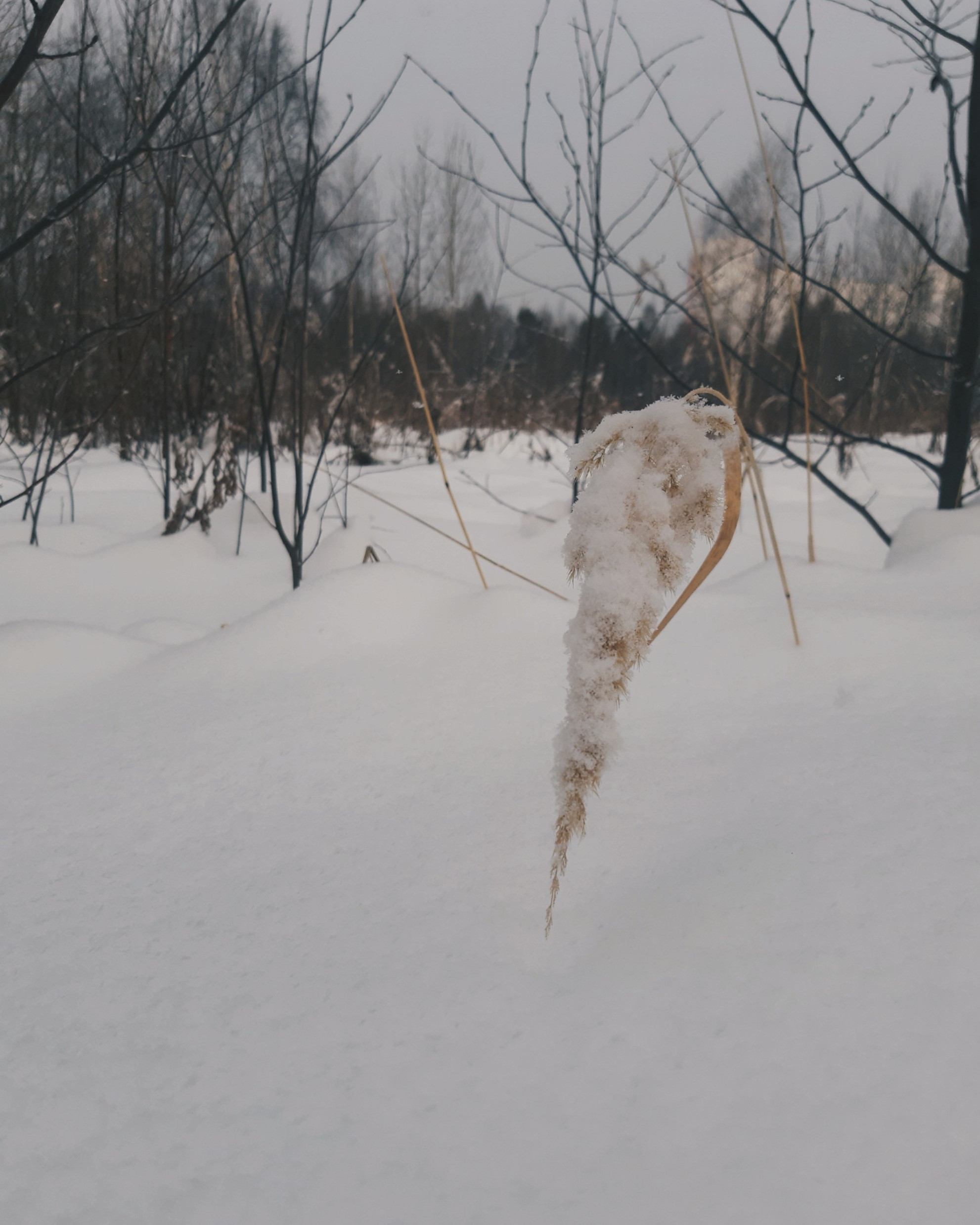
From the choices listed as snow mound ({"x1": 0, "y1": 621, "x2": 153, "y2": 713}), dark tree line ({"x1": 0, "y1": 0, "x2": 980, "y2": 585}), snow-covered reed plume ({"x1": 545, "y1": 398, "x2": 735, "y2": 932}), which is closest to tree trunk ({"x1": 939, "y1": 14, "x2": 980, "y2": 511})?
dark tree line ({"x1": 0, "y1": 0, "x2": 980, "y2": 585})

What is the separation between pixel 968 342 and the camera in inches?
61.7

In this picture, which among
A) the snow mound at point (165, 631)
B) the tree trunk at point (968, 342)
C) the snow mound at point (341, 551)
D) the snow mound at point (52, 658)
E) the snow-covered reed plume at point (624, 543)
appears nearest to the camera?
the snow-covered reed plume at point (624, 543)

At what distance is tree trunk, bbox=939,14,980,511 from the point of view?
1461 mm

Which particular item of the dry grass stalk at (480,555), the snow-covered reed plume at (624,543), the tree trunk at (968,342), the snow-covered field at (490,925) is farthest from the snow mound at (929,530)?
the snow-covered reed plume at (624,543)

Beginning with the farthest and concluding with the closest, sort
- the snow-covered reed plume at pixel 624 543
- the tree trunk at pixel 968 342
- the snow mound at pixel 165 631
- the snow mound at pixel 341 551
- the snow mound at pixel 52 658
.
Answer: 1. the snow mound at pixel 341 551
2. the snow mound at pixel 165 631
3. the tree trunk at pixel 968 342
4. the snow mound at pixel 52 658
5. the snow-covered reed plume at pixel 624 543

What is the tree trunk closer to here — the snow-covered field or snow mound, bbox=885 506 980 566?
snow mound, bbox=885 506 980 566

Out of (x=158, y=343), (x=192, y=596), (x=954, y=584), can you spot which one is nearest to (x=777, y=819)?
(x=954, y=584)

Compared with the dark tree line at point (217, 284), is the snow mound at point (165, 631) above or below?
below

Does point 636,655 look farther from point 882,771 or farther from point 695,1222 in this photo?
point 882,771

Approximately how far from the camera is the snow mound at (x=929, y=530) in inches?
57.6

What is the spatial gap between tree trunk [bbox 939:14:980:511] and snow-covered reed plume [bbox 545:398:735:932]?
54.5 inches

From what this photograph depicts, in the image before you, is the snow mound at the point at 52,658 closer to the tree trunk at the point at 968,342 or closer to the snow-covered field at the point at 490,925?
the snow-covered field at the point at 490,925

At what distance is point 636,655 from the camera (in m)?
0.42

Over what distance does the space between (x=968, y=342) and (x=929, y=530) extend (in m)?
0.40
